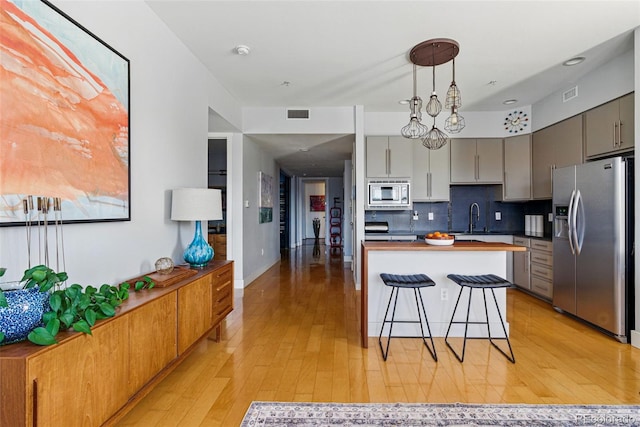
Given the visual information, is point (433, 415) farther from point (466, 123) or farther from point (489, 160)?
point (466, 123)

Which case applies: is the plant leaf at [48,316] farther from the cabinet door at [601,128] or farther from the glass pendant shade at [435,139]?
the cabinet door at [601,128]

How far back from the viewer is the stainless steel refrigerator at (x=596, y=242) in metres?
2.90

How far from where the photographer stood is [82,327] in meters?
1.27

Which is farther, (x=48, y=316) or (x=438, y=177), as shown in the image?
(x=438, y=177)

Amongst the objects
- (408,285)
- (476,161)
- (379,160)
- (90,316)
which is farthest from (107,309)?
(476,161)

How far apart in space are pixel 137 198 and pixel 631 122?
14.3ft

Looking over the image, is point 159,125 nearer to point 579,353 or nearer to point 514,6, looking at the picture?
point 514,6

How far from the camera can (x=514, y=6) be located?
2.44 metres

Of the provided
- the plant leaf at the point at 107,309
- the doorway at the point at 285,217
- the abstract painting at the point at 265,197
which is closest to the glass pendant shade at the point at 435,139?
the plant leaf at the point at 107,309

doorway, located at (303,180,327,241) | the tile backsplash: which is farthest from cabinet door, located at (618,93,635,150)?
doorway, located at (303,180,327,241)

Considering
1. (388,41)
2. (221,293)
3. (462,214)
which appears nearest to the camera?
(221,293)

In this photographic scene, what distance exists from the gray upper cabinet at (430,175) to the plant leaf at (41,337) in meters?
4.66

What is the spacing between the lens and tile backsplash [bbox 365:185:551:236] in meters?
5.30

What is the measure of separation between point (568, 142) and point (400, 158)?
2088 mm
